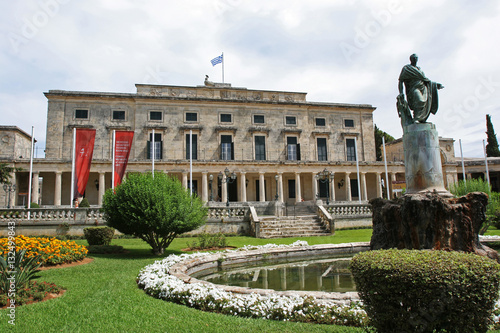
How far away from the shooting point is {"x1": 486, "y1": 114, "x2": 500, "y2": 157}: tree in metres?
A: 48.5

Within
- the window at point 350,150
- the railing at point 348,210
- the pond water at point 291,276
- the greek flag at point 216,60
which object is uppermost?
the greek flag at point 216,60

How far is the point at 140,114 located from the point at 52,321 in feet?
118

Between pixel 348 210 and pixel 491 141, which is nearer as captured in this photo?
pixel 348 210

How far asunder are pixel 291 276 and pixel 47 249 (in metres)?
6.90

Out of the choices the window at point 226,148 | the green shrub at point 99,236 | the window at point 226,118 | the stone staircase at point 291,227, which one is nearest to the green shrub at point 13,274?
the green shrub at point 99,236

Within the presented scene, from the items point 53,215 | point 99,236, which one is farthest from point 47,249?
point 53,215

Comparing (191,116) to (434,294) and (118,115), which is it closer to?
(118,115)

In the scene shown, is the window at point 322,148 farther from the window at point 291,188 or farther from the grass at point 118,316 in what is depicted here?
the grass at point 118,316

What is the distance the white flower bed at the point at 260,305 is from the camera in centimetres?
538

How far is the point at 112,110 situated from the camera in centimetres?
3909

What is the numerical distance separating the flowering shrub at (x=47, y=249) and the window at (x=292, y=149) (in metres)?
Result: 32.7

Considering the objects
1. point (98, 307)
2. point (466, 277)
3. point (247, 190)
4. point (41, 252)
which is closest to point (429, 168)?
point (466, 277)

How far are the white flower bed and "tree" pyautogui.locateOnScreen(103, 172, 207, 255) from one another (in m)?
5.82

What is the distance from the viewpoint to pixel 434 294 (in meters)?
3.56
